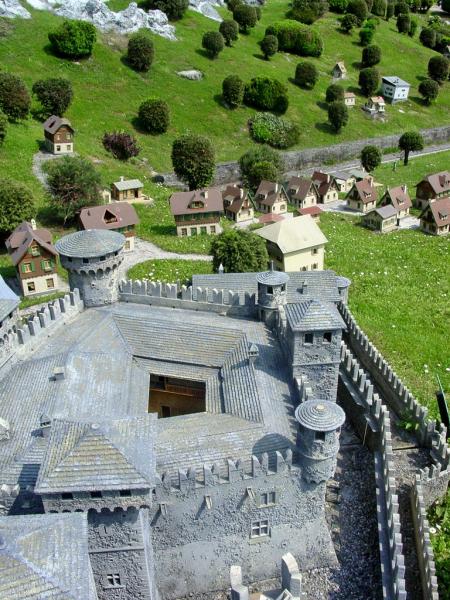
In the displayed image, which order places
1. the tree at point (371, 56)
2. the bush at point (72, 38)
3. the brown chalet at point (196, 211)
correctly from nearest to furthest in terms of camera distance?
1. the brown chalet at point (196, 211)
2. the bush at point (72, 38)
3. the tree at point (371, 56)

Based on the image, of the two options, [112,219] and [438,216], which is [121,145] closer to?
[112,219]

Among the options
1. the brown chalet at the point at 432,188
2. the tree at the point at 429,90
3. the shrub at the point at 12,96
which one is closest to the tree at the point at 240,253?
the brown chalet at the point at 432,188

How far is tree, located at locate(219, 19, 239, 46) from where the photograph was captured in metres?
140

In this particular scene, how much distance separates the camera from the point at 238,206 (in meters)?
86.7

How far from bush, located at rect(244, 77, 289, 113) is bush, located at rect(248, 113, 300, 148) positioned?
4647 mm

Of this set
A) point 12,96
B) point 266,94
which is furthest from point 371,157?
point 12,96

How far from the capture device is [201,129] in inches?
4594

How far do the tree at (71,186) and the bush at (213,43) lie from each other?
74.1 meters

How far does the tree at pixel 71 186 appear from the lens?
235ft

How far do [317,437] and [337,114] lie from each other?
11276 centimetres

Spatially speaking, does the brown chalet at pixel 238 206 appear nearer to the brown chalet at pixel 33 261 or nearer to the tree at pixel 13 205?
the tree at pixel 13 205

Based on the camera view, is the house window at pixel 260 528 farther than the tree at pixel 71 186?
No

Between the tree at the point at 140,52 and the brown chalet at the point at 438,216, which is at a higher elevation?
the tree at the point at 140,52

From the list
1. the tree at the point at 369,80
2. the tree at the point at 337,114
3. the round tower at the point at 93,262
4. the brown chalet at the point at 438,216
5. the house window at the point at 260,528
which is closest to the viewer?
the house window at the point at 260,528
